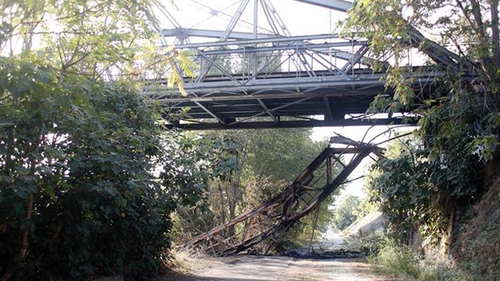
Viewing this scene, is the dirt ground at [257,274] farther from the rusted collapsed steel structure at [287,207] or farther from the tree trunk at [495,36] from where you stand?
the tree trunk at [495,36]

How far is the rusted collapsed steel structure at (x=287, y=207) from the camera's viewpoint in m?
19.8

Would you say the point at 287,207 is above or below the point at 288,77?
below

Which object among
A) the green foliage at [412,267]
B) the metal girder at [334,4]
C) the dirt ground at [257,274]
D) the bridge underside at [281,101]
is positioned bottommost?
the dirt ground at [257,274]

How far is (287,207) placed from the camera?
20750 millimetres

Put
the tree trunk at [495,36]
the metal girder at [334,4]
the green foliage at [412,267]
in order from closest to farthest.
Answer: the green foliage at [412,267]
the tree trunk at [495,36]
the metal girder at [334,4]

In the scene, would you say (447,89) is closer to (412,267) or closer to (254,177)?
(412,267)

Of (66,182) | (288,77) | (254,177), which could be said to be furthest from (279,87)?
(254,177)

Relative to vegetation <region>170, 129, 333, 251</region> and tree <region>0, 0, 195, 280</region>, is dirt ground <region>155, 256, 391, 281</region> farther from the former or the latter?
vegetation <region>170, 129, 333, 251</region>

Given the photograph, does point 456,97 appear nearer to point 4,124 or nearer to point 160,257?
point 160,257

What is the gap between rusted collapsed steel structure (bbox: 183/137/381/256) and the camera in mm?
19766

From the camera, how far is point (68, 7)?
7.14m

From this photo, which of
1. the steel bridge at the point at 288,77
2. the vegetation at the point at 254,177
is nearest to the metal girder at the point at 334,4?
the steel bridge at the point at 288,77

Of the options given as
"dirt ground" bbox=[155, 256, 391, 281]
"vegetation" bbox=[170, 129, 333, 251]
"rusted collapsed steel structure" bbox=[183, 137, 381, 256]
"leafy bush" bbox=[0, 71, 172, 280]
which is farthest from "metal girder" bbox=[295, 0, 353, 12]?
"vegetation" bbox=[170, 129, 333, 251]

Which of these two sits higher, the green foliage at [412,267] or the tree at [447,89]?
the tree at [447,89]
